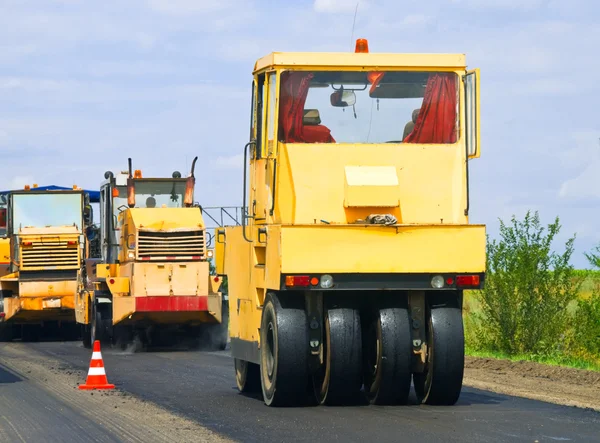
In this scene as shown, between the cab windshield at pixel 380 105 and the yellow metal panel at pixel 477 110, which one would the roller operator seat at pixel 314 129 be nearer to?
the cab windshield at pixel 380 105

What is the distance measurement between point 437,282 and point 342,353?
119 centimetres

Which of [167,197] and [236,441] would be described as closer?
[236,441]

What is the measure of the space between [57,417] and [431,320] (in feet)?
12.9

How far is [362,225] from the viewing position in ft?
40.2

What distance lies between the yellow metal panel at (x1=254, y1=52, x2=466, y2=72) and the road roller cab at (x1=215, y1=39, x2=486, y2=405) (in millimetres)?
13

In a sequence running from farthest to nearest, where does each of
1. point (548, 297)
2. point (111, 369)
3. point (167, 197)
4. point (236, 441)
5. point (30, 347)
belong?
1. point (30, 347)
2. point (167, 197)
3. point (548, 297)
4. point (111, 369)
5. point (236, 441)

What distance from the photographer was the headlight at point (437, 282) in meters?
Answer: 12.3

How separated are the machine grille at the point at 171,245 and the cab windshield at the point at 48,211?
5523 millimetres

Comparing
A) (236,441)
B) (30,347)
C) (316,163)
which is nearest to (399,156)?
(316,163)

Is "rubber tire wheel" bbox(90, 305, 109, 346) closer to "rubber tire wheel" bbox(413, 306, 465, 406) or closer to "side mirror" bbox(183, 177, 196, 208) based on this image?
"side mirror" bbox(183, 177, 196, 208)

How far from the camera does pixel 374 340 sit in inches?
505

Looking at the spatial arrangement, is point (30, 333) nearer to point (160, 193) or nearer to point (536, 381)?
point (160, 193)

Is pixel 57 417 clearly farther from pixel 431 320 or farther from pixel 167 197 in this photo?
pixel 167 197

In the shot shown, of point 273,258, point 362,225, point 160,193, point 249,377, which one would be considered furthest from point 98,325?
point 362,225
